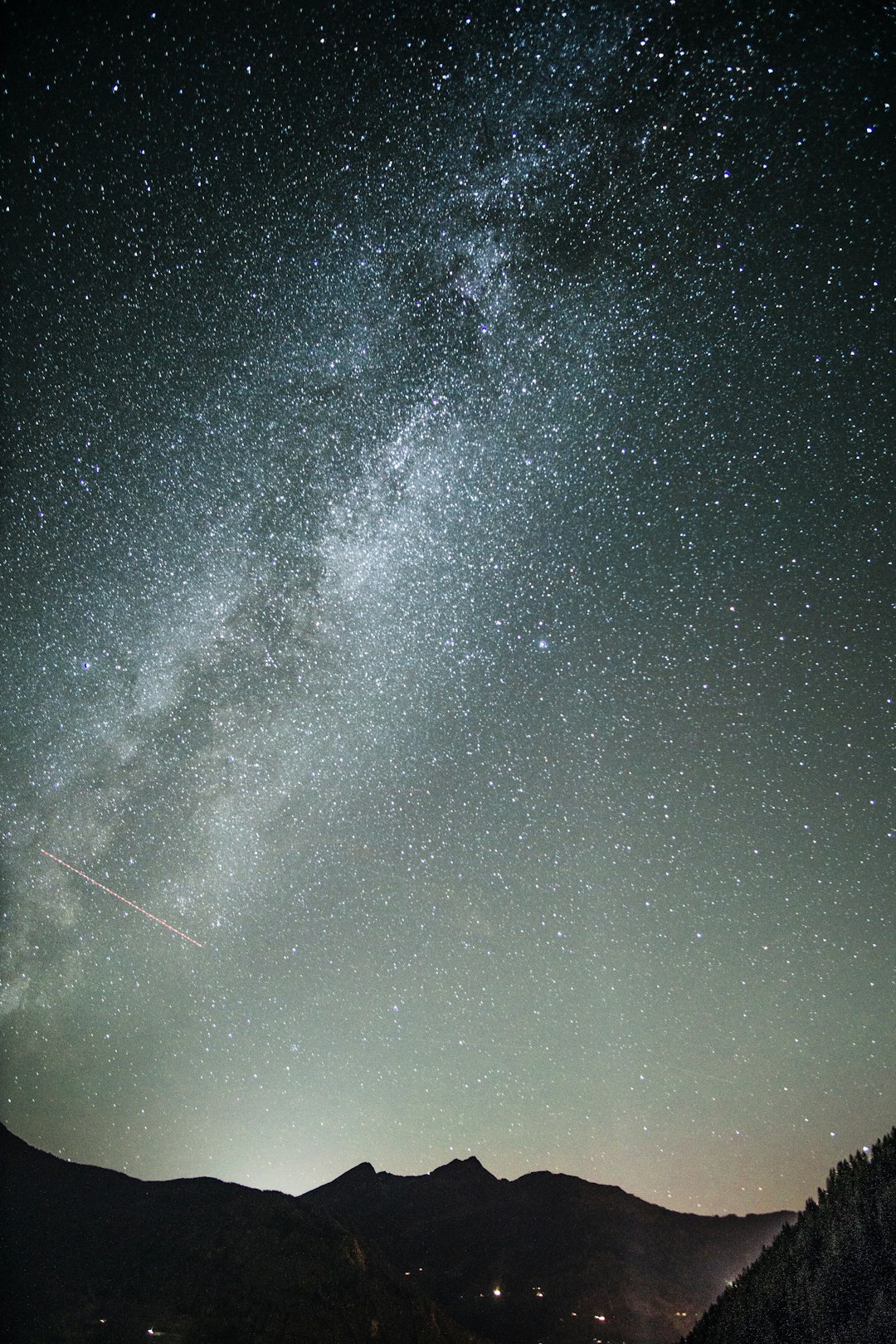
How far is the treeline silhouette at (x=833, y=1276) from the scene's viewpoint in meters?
26.5

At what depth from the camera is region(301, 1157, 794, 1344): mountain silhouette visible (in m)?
93.4

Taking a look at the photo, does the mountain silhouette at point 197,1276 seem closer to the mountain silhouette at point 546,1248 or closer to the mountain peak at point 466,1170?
the mountain silhouette at point 546,1248

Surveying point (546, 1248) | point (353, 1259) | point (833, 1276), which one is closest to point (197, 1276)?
point (353, 1259)

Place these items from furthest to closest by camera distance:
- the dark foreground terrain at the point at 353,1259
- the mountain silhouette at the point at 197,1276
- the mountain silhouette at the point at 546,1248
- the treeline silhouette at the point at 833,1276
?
the mountain silhouette at the point at 546,1248, the dark foreground terrain at the point at 353,1259, the mountain silhouette at the point at 197,1276, the treeline silhouette at the point at 833,1276

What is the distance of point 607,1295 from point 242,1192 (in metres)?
58.6

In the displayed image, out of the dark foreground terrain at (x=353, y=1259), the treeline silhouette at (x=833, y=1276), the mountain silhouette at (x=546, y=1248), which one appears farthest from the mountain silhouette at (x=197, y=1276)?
the treeline silhouette at (x=833, y=1276)

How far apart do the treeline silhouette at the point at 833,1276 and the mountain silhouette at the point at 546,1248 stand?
238 ft

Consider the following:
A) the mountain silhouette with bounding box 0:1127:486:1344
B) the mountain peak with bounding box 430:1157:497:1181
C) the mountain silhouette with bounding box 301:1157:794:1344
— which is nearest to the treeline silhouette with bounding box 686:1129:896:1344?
the mountain silhouette with bounding box 0:1127:486:1344

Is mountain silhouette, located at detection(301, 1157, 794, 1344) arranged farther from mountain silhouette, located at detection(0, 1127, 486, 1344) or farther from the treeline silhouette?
the treeline silhouette

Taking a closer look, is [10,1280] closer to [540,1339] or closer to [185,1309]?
[185,1309]

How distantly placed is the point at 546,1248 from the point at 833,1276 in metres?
114

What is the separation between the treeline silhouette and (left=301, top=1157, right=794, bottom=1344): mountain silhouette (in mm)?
72665

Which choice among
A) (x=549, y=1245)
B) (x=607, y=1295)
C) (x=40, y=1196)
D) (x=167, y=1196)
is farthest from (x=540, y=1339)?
(x=40, y=1196)

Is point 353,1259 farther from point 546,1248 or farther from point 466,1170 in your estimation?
point 466,1170
